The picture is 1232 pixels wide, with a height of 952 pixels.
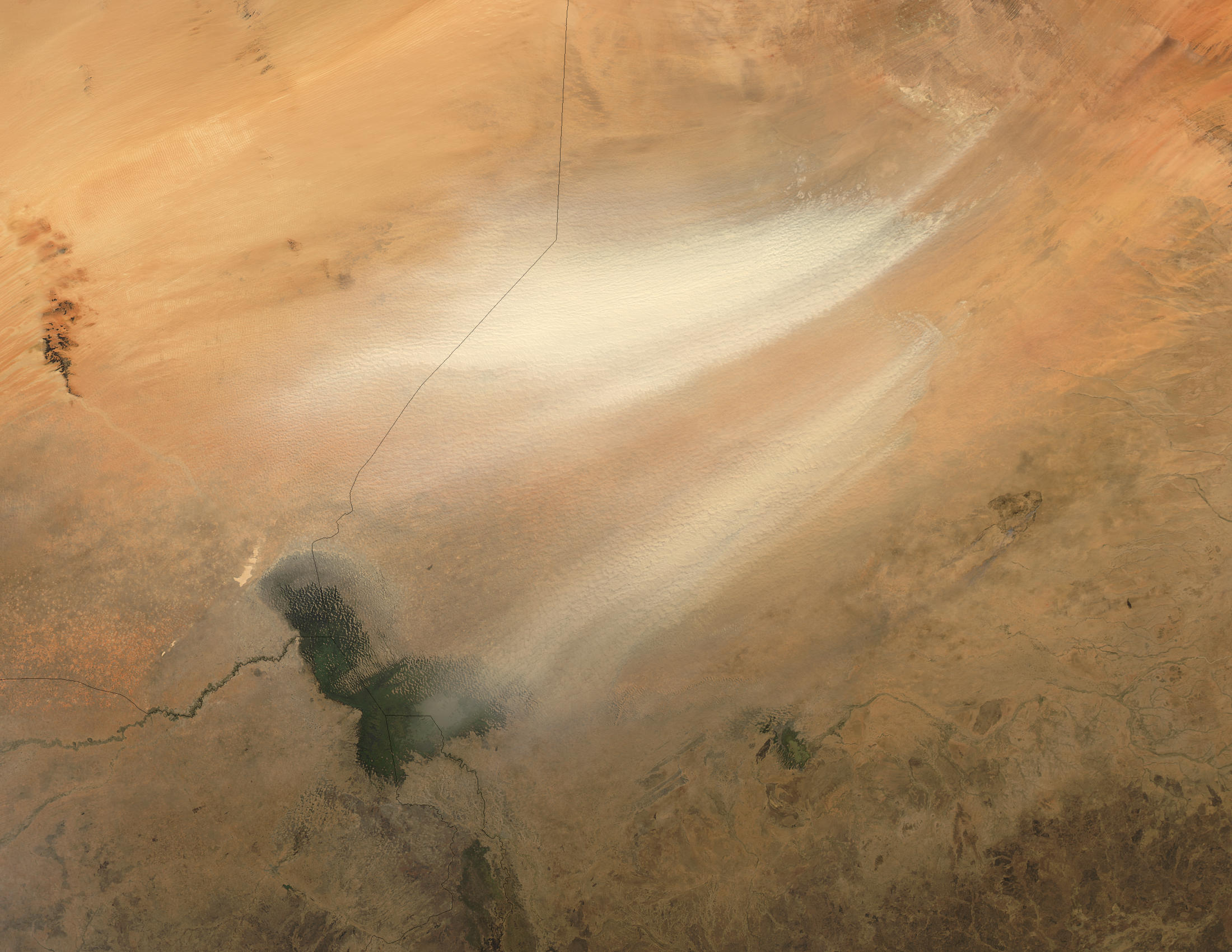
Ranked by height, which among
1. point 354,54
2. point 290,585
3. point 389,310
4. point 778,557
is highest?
point 354,54

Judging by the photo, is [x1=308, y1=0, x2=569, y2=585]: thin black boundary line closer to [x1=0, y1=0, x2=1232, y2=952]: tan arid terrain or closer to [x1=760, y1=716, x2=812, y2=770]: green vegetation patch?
[x1=0, y1=0, x2=1232, y2=952]: tan arid terrain

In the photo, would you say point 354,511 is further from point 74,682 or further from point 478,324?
point 74,682

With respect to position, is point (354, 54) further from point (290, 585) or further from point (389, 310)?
point (290, 585)

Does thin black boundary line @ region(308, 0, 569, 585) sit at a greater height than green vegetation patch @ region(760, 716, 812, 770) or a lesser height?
greater

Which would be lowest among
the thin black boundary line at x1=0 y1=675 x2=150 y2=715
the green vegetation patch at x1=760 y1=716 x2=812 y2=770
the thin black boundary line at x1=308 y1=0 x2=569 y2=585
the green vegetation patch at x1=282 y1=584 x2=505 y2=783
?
the green vegetation patch at x1=760 y1=716 x2=812 y2=770

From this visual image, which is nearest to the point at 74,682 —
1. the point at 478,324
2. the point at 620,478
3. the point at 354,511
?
the point at 354,511

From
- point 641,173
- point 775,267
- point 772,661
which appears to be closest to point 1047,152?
point 775,267

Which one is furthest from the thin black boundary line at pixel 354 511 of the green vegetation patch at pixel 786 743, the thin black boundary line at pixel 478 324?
the green vegetation patch at pixel 786 743

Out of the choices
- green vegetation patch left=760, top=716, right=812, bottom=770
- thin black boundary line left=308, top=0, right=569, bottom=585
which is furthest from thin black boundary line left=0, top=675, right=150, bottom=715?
green vegetation patch left=760, top=716, right=812, bottom=770
